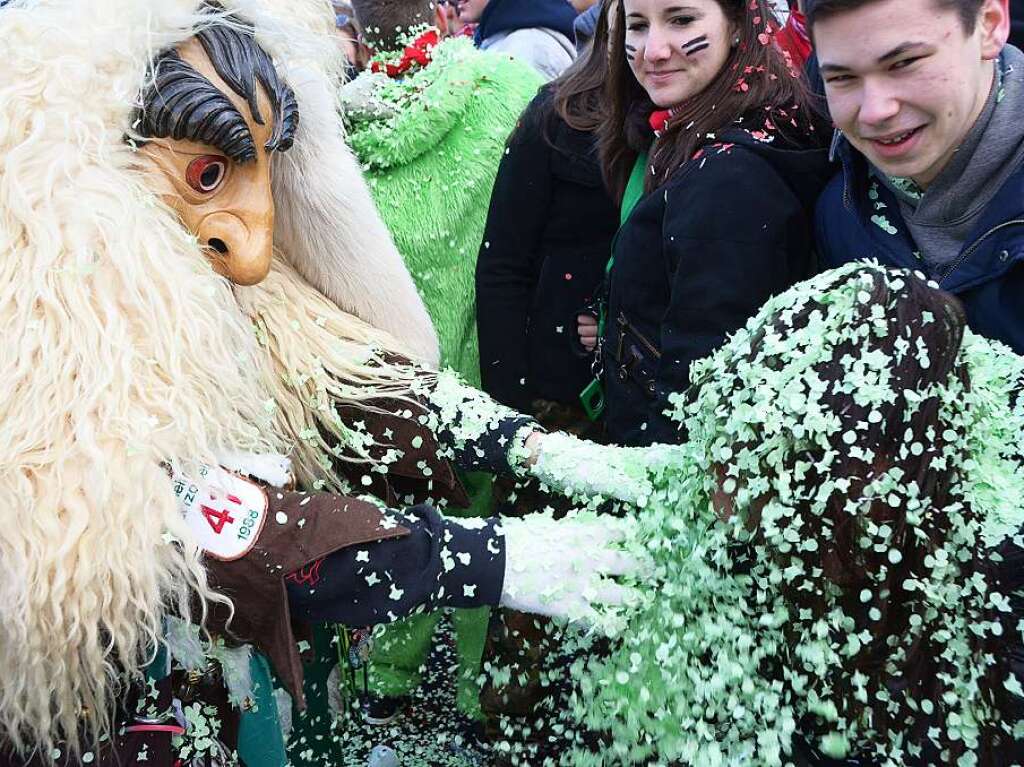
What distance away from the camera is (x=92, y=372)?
1.37m

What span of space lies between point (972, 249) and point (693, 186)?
55 cm

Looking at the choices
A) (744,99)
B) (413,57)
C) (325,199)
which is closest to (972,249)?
(744,99)

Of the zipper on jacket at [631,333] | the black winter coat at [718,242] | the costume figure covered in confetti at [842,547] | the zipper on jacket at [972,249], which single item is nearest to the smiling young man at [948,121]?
the zipper on jacket at [972,249]

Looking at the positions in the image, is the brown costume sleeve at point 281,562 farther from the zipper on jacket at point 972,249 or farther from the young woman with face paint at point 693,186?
the zipper on jacket at point 972,249

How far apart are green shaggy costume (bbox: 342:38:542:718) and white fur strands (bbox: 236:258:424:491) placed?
1.09 meters

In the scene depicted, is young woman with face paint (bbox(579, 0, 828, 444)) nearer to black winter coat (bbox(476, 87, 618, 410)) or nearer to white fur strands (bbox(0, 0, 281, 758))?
black winter coat (bbox(476, 87, 618, 410))

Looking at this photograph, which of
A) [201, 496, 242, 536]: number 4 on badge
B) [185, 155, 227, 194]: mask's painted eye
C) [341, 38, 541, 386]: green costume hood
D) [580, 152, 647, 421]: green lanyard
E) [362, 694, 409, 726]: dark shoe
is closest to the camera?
[201, 496, 242, 536]: number 4 on badge

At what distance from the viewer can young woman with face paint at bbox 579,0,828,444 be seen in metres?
Result: 1.87

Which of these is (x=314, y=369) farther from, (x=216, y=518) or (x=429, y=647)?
(x=429, y=647)

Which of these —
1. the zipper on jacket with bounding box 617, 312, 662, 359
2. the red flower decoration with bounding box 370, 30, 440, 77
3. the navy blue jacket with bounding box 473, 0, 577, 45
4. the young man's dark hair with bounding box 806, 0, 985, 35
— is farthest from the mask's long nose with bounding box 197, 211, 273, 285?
the navy blue jacket with bounding box 473, 0, 577, 45

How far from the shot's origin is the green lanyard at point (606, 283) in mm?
2253

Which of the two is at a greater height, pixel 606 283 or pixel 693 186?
pixel 693 186

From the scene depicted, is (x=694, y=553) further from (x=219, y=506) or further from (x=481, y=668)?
(x=481, y=668)

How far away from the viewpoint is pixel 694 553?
4.83 ft
